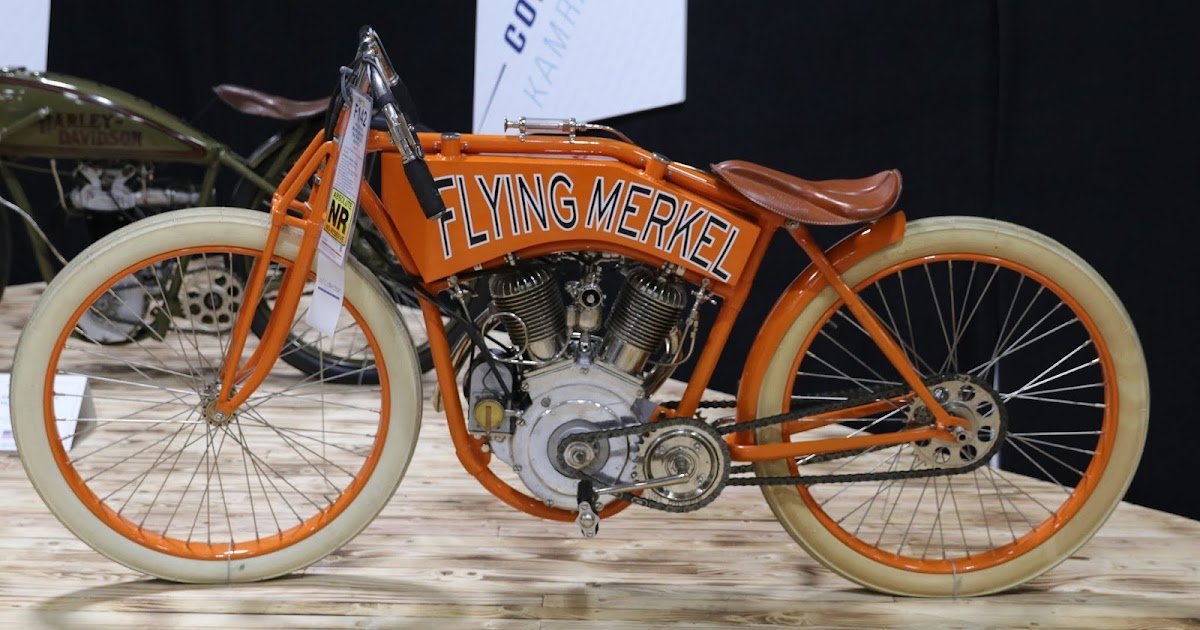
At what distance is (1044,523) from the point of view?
2.26 meters

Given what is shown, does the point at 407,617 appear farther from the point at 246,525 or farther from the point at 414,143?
the point at 414,143

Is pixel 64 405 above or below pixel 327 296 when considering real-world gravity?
below

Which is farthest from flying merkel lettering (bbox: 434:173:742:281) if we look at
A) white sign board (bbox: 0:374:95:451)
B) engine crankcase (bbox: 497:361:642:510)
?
white sign board (bbox: 0:374:95:451)

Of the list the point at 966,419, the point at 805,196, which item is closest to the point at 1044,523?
the point at 966,419

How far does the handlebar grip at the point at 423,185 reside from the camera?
1905 mm

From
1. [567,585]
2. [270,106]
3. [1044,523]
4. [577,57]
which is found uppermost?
[577,57]

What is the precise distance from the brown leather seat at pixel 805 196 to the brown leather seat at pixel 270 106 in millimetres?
1941

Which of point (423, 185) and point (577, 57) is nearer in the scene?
point (423, 185)

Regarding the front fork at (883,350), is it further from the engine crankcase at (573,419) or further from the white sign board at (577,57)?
the white sign board at (577,57)

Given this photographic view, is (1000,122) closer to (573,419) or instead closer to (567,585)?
(573,419)

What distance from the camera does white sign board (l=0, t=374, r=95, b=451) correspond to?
300cm

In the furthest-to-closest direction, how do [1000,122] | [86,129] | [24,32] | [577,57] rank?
[24,32], [577,57], [86,129], [1000,122]

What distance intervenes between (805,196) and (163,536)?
136cm

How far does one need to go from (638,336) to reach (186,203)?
2.38 metres
